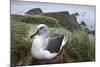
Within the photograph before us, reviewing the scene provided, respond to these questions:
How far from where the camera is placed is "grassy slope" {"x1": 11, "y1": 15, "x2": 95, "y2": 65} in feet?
6.73

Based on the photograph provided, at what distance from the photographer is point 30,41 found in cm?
212

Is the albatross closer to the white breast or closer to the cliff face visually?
the white breast

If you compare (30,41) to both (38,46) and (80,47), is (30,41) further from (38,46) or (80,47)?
(80,47)

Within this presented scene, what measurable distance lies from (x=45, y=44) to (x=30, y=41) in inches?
7.0

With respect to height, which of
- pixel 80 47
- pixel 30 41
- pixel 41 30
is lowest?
pixel 80 47

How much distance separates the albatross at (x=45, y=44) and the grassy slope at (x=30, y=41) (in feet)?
0.18

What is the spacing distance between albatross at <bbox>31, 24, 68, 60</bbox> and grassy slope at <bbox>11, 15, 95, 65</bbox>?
6cm

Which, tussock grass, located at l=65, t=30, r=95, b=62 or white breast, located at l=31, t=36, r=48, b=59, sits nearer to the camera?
white breast, located at l=31, t=36, r=48, b=59

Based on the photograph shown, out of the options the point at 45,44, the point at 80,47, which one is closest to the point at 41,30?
the point at 45,44

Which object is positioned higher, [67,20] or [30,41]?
[67,20]

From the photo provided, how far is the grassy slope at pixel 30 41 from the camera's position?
2053 mm

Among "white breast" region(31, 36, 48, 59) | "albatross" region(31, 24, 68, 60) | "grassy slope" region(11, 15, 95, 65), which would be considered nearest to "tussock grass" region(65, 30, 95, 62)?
"grassy slope" region(11, 15, 95, 65)

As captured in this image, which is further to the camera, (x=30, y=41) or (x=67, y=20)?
(x=67, y=20)
